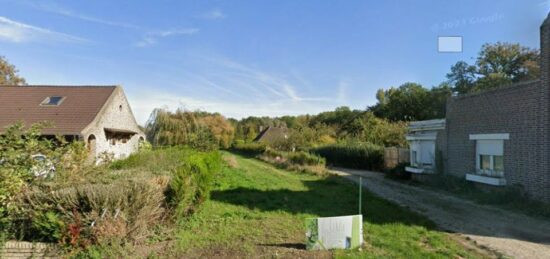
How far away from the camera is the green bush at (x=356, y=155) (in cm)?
2514

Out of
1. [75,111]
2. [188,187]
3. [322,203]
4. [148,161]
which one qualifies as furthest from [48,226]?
[75,111]

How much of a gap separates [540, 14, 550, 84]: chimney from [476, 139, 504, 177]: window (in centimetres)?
253

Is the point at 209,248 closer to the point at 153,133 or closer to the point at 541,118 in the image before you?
the point at 541,118

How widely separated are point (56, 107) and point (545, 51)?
23.6 metres

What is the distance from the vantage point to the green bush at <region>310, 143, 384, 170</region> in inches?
990

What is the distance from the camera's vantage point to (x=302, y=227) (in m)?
7.37

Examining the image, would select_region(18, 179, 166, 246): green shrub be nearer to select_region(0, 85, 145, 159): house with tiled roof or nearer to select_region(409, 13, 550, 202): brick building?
select_region(409, 13, 550, 202): brick building

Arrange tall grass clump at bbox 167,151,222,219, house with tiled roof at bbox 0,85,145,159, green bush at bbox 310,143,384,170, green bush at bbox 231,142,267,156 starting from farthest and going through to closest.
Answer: green bush at bbox 231,142,267,156 → green bush at bbox 310,143,384,170 → house with tiled roof at bbox 0,85,145,159 → tall grass clump at bbox 167,151,222,219

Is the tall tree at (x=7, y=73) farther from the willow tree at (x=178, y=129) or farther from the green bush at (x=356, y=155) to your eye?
the green bush at (x=356, y=155)

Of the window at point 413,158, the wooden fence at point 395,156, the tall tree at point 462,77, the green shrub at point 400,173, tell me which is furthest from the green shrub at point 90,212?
the tall tree at point 462,77

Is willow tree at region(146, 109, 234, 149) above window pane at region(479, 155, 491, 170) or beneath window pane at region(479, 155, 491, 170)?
above

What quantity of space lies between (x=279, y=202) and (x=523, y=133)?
24.2 feet

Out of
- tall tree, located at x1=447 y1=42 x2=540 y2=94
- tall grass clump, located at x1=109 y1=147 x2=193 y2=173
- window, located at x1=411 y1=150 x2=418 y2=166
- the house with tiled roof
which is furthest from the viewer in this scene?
tall tree, located at x1=447 y1=42 x2=540 y2=94

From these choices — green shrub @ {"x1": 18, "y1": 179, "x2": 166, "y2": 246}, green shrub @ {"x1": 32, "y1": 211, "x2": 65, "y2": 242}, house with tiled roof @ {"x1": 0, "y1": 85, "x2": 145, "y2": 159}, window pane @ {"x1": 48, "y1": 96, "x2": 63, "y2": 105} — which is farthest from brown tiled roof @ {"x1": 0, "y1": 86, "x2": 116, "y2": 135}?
green shrub @ {"x1": 32, "y1": 211, "x2": 65, "y2": 242}
